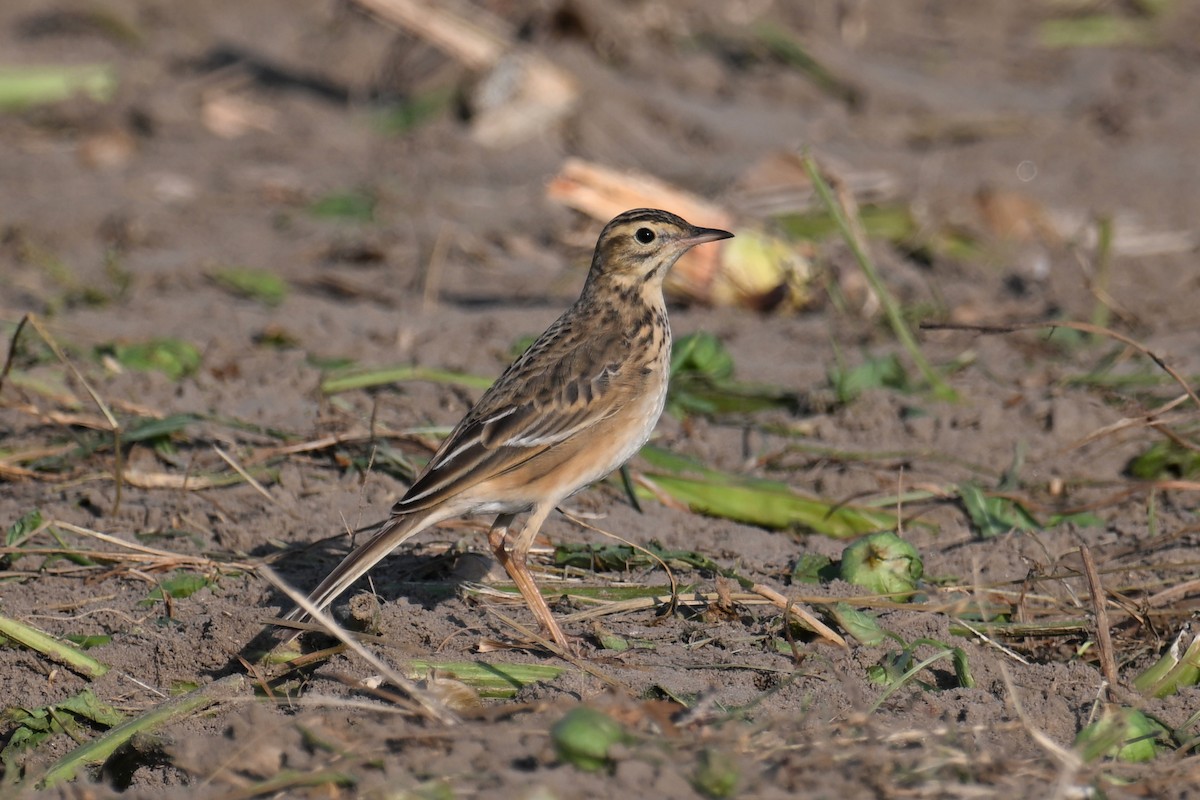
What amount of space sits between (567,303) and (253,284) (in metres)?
1.95

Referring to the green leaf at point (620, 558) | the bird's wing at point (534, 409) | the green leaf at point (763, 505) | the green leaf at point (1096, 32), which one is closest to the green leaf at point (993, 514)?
the green leaf at point (763, 505)

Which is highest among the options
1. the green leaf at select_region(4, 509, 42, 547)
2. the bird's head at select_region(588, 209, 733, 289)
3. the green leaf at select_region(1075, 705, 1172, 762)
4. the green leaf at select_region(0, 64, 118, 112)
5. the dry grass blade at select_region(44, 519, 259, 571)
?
the bird's head at select_region(588, 209, 733, 289)

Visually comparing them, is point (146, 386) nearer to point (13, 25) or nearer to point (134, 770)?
point (134, 770)

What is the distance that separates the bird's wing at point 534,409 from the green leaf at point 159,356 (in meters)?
→ 2.54

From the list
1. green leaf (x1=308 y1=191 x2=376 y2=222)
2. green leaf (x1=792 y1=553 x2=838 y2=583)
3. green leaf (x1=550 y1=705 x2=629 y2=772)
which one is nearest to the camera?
green leaf (x1=550 y1=705 x2=629 y2=772)

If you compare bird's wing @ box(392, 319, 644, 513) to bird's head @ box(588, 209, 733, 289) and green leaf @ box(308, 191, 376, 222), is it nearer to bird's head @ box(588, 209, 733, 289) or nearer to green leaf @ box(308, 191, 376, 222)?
bird's head @ box(588, 209, 733, 289)

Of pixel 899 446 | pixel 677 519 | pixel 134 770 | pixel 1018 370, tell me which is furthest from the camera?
pixel 1018 370

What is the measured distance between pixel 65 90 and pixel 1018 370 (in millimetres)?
9554

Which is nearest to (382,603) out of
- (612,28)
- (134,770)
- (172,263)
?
(134,770)

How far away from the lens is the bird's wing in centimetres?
493

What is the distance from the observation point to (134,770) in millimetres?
4395

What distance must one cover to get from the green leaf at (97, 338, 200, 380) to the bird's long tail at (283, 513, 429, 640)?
2797mm

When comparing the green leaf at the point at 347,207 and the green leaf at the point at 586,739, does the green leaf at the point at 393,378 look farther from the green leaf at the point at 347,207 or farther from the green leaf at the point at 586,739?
the green leaf at the point at 347,207

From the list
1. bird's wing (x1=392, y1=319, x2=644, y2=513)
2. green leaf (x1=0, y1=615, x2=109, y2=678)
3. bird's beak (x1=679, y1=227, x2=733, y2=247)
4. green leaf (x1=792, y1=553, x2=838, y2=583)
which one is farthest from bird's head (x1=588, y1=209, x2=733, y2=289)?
green leaf (x1=0, y1=615, x2=109, y2=678)
